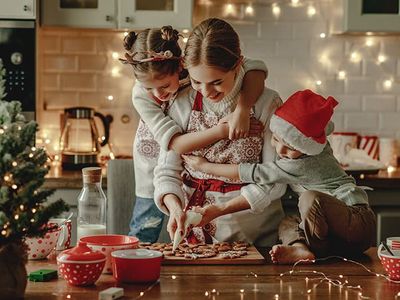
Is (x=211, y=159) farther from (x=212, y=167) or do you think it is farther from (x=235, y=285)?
(x=235, y=285)

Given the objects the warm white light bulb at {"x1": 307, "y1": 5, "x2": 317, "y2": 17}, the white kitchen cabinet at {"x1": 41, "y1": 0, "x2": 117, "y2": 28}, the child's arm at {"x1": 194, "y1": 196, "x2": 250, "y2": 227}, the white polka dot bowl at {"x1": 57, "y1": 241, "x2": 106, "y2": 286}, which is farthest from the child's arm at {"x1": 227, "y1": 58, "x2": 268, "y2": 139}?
the warm white light bulb at {"x1": 307, "y1": 5, "x2": 317, "y2": 17}

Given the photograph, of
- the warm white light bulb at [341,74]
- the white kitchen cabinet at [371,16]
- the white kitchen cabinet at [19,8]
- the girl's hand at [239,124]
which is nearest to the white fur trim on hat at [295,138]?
the girl's hand at [239,124]

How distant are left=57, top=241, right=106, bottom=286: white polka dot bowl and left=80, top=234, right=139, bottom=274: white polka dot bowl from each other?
0.09 m

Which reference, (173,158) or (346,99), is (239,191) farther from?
(346,99)

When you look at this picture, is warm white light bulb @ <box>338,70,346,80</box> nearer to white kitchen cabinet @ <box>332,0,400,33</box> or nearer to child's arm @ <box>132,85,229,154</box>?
white kitchen cabinet @ <box>332,0,400,33</box>

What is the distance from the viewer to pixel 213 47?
7.59ft

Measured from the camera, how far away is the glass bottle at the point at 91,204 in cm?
218

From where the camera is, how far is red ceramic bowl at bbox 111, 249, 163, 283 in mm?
1839

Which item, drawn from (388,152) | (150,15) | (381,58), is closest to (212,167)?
(150,15)

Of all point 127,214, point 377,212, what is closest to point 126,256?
point 127,214

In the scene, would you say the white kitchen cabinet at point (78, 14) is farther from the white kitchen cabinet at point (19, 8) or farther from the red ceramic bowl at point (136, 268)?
the red ceramic bowl at point (136, 268)

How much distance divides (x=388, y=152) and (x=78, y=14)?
6.03 feet

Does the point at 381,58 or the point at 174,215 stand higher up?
the point at 381,58

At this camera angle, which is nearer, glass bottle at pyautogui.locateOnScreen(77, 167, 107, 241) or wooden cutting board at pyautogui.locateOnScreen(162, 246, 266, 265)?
wooden cutting board at pyautogui.locateOnScreen(162, 246, 266, 265)
